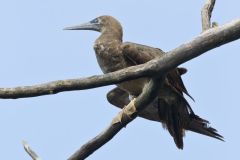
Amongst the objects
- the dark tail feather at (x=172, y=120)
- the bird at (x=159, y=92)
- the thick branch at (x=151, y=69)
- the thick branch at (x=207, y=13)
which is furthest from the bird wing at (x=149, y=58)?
the thick branch at (x=151, y=69)

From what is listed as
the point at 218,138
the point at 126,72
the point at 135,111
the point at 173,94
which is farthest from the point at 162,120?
the point at 126,72

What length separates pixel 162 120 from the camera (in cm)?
914

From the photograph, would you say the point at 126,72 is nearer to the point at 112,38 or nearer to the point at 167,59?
the point at 167,59

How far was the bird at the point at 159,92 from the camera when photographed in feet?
29.0

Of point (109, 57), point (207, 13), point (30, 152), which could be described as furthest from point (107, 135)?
point (109, 57)

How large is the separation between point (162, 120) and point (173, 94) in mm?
343

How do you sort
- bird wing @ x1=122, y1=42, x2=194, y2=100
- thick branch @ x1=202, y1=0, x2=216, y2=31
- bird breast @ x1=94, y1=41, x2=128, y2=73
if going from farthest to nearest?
bird breast @ x1=94, y1=41, x2=128, y2=73 < bird wing @ x1=122, y1=42, x2=194, y2=100 < thick branch @ x1=202, y1=0, x2=216, y2=31

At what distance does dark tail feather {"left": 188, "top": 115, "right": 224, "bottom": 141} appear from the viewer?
8.27m

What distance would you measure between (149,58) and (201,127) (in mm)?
1024

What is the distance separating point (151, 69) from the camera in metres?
Result: 5.94

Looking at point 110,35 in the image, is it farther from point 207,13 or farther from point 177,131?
point 207,13

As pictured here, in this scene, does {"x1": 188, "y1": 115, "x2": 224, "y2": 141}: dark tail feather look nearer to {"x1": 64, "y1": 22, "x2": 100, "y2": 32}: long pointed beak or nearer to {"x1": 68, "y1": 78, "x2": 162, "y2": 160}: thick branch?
{"x1": 68, "y1": 78, "x2": 162, "y2": 160}: thick branch

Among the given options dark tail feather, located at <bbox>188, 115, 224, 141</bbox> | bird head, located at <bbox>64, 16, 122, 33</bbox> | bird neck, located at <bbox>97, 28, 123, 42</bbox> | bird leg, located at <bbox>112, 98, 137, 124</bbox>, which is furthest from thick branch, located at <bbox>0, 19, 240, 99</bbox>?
bird head, located at <bbox>64, 16, 122, 33</bbox>

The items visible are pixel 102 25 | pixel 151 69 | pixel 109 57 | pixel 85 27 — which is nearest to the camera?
pixel 151 69
